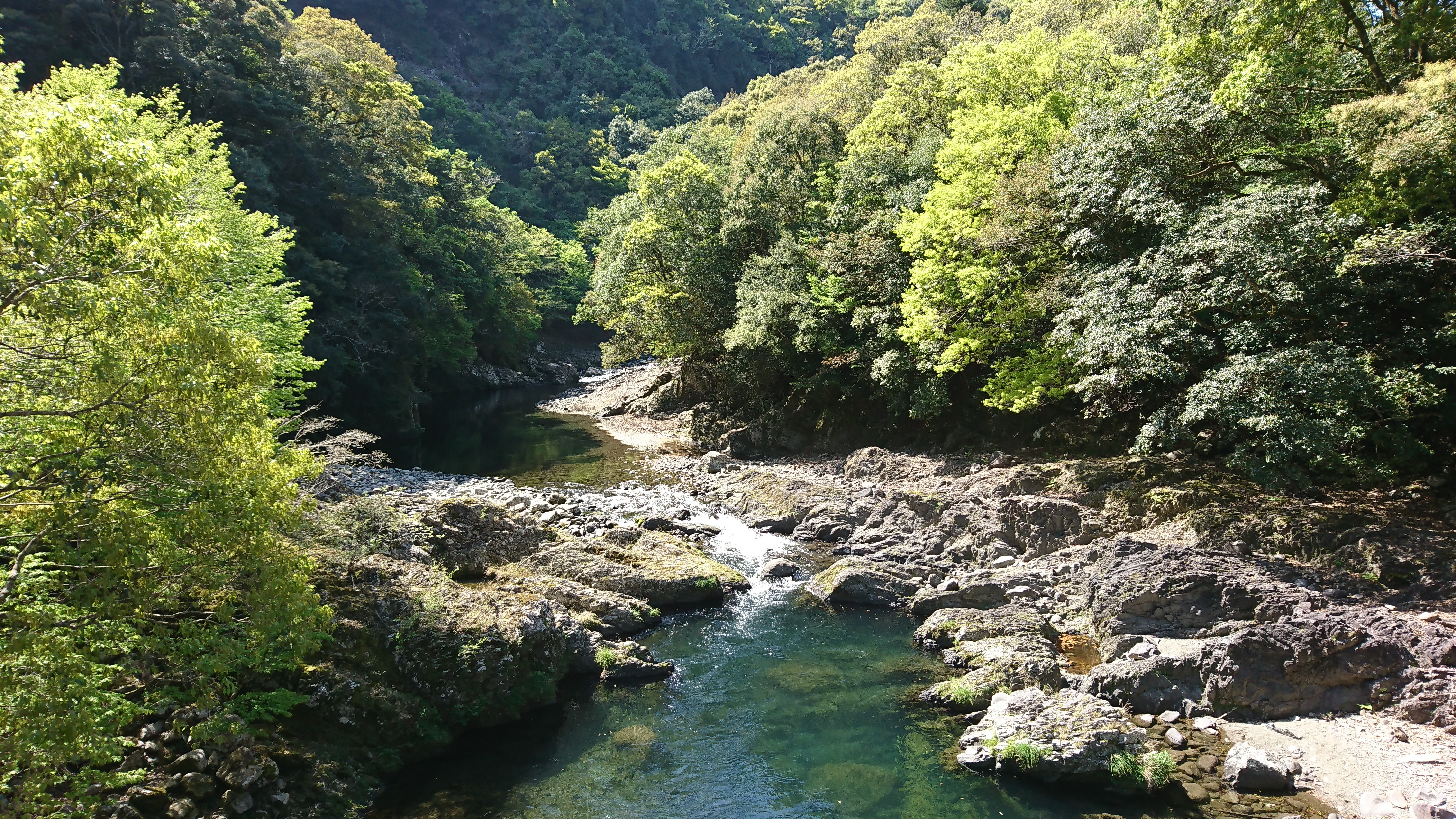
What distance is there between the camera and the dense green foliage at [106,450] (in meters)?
5.91

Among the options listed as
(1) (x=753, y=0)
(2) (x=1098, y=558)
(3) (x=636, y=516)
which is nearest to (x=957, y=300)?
(2) (x=1098, y=558)

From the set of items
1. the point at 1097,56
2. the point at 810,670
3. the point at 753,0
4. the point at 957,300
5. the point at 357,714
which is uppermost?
the point at 753,0

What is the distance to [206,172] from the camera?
20.1 metres

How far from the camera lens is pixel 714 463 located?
98.3 feet

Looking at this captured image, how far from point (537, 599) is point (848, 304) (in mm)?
18674

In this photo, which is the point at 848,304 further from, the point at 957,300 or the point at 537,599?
the point at 537,599

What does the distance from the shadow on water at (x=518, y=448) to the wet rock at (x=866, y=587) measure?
12604mm

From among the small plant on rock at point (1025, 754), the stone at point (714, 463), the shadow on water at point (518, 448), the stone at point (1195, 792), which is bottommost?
the stone at point (1195, 792)

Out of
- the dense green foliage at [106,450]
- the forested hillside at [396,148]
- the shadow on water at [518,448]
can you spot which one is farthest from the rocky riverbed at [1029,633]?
the forested hillside at [396,148]

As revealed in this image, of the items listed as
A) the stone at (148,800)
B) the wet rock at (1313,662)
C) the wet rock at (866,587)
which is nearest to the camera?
the stone at (148,800)

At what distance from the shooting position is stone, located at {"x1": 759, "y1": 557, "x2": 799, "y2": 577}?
18.4m

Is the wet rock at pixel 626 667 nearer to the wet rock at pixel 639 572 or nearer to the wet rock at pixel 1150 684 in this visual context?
the wet rock at pixel 639 572

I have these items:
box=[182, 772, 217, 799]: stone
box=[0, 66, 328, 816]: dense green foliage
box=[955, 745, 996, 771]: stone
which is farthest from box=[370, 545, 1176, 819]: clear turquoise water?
box=[0, 66, 328, 816]: dense green foliage

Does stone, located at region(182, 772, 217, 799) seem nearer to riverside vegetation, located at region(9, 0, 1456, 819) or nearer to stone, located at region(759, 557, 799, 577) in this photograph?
riverside vegetation, located at region(9, 0, 1456, 819)
